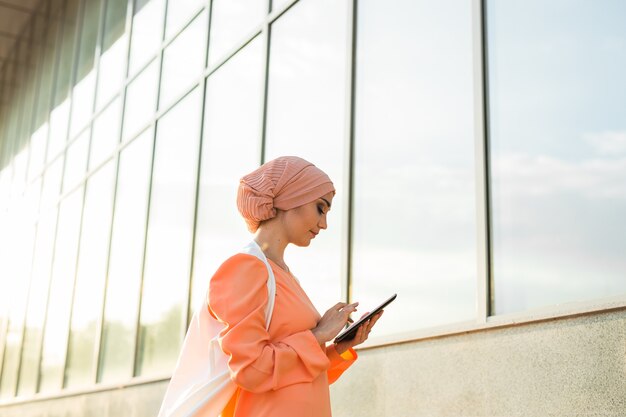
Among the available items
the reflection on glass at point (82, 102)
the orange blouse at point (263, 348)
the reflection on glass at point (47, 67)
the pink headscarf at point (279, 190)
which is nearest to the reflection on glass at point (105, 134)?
the reflection on glass at point (82, 102)

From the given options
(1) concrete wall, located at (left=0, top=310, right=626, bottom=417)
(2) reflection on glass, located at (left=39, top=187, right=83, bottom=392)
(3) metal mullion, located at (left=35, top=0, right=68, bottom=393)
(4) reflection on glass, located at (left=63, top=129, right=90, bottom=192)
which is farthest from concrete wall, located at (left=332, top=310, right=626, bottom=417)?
(3) metal mullion, located at (left=35, top=0, right=68, bottom=393)

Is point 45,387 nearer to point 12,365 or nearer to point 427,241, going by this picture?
point 12,365

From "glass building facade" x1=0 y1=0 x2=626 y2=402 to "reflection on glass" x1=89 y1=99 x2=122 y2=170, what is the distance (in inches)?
2.1

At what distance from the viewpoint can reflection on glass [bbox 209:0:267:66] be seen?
28.0 ft

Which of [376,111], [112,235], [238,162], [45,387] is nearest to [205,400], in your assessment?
[376,111]

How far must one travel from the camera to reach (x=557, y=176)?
177 inches

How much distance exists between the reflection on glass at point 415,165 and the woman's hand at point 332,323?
2.03 m

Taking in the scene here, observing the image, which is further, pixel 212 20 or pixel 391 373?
pixel 212 20

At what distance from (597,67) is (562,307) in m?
1.19

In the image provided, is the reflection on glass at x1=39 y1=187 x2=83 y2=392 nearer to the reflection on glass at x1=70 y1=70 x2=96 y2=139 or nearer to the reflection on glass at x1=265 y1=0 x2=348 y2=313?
the reflection on glass at x1=70 y1=70 x2=96 y2=139

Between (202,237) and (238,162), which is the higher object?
(238,162)

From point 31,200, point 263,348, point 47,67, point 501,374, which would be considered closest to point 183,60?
point 501,374

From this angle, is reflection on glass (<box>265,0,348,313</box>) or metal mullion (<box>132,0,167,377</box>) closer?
reflection on glass (<box>265,0,348,313</box>)

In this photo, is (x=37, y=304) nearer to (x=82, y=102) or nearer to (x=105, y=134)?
(x=82, y=102)
